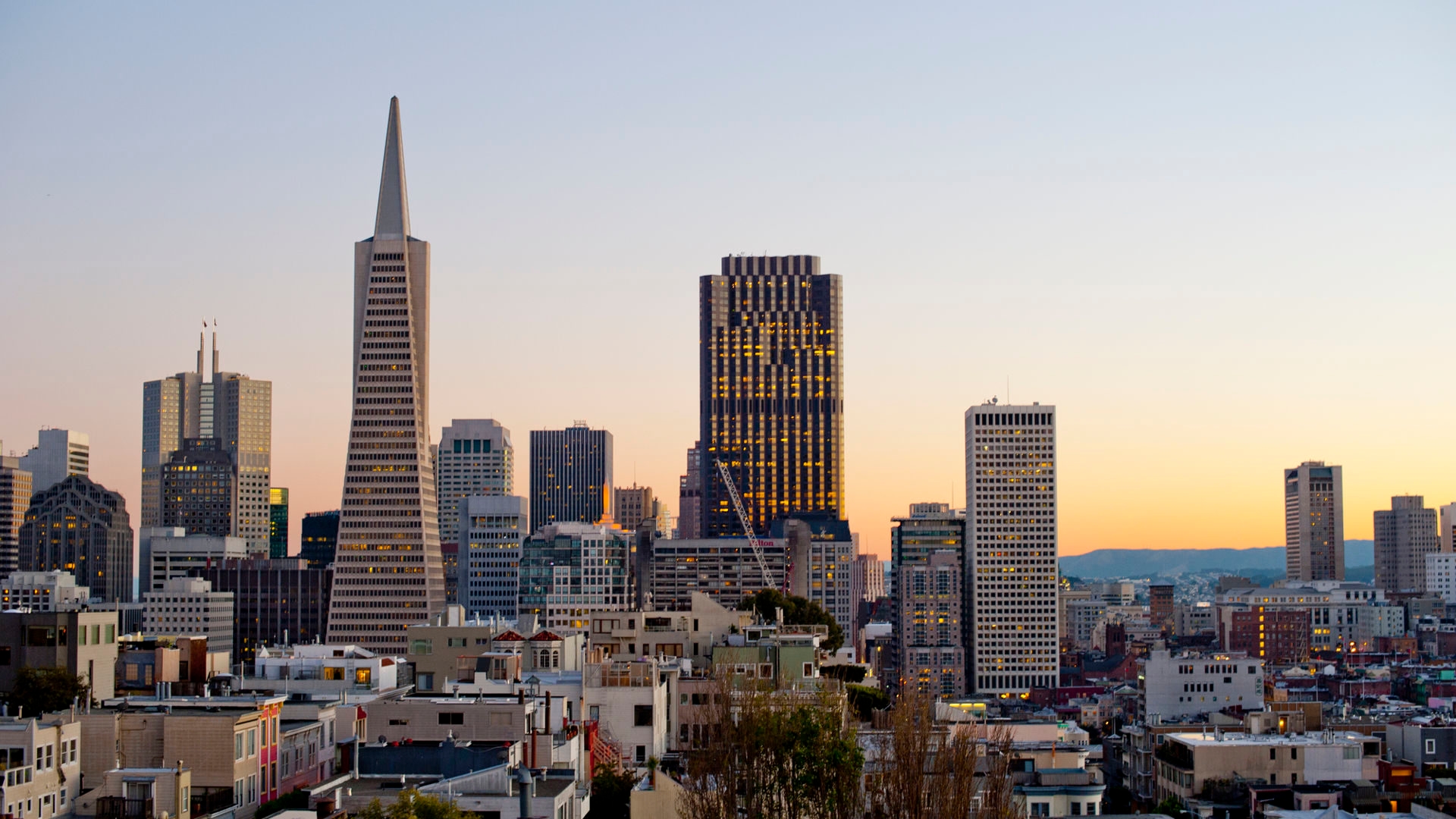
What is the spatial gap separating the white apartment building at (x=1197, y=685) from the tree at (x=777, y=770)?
123m

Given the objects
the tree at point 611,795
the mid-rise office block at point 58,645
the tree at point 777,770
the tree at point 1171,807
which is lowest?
the tree at point 1171,807

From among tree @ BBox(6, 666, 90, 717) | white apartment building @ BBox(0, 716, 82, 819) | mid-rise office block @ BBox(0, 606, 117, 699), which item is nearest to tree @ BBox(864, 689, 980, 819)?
white apartment building @ BBox(0, 716, 82, 819)

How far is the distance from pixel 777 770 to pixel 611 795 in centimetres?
1093

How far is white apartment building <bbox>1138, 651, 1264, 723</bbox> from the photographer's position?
7131 inches

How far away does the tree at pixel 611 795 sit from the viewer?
70.4 m

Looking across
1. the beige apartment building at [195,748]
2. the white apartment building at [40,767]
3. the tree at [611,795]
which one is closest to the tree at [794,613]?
the tree at [611,795]

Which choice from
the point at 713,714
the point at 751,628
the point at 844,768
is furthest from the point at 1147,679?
the point at 844,768

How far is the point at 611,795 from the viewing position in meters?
71.9

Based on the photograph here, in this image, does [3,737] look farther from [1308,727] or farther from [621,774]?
[1308,727]

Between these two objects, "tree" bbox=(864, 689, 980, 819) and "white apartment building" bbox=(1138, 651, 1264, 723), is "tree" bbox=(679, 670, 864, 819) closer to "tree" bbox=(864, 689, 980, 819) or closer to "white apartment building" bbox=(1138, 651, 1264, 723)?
"tree" bbox=(864, 689, 980, 819)

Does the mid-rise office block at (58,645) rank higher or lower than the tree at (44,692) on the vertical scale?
higher

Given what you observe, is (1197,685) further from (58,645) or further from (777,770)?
(777,770)

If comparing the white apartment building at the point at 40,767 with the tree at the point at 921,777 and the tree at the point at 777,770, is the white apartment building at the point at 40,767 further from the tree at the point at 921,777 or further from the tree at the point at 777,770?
the tree at the point at 921,777

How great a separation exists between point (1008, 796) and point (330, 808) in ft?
68.5
